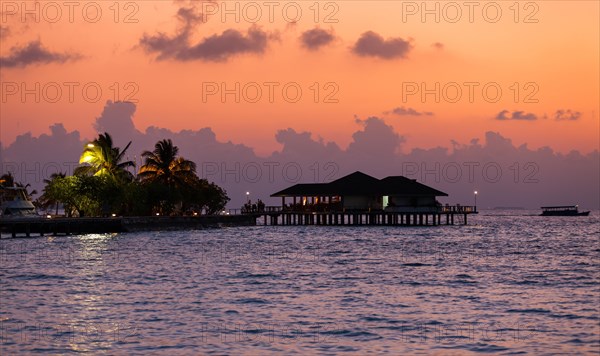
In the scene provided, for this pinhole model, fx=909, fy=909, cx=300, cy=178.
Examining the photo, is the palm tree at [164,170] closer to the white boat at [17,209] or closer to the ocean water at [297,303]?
the white boat at [17,209]

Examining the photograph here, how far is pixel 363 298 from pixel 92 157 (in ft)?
230

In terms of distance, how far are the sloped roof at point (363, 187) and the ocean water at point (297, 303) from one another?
43.0 meters

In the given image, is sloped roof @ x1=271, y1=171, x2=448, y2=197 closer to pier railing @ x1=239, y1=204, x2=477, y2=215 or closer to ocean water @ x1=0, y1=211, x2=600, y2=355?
pier railing @ x1=239, y1=204, x2=477, y2=215

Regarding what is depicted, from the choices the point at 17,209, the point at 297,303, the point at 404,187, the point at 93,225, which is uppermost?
the point at 404,187

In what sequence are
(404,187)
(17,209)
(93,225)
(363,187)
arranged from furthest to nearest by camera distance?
(363,187), (404,187), (17,209), (93,225)

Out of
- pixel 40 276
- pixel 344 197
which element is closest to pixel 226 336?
pixel 40 276

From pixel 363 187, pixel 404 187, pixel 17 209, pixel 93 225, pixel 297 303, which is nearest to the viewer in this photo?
pixel 297 303

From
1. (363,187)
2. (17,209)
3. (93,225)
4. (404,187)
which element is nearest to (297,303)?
(93,225)

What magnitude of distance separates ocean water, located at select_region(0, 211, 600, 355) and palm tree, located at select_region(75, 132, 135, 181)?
36.3 metres

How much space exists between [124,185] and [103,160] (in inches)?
141

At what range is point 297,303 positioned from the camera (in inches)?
1316

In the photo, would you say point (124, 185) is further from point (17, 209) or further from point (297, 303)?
point (297, 303)

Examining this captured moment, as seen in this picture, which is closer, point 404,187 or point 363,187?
point 404,187

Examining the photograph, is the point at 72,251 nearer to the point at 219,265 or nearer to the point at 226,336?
the point at 219,265
